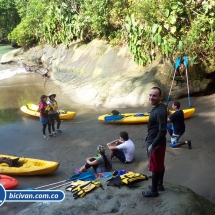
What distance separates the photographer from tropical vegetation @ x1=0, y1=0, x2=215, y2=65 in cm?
1099

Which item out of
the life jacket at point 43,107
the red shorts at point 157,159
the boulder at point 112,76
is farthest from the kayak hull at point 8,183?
the boulder at point 112,76

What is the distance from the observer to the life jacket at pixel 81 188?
4535mm

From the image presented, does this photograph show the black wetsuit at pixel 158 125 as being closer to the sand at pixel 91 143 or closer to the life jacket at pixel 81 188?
the life jacket at pixel 81 188

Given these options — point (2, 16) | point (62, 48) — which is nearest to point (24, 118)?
point (62, 48)

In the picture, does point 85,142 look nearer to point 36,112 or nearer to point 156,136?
point 36,112

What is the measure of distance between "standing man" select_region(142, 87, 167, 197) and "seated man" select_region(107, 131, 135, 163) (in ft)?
8.38

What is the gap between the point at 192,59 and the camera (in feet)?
36.2

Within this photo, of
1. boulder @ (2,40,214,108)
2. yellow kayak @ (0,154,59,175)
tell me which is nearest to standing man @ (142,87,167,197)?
yellow kayak @ (0,154,59,175)

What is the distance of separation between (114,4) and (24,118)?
7.64 metres

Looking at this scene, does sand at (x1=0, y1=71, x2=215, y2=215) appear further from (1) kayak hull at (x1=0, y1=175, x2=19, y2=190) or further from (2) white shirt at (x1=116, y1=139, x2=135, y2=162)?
(1) kayak hull at (x1=0, y1=175, x2=19, y2=190)

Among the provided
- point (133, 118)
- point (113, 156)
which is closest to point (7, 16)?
point (133, 118)

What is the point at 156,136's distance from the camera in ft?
13.5

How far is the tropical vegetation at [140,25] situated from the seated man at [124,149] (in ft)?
→ 18.1

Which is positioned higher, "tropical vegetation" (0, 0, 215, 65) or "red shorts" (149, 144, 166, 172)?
"tropical vegetation" (0, 0, 215, 65)
